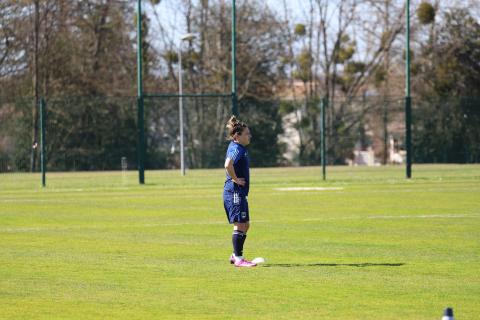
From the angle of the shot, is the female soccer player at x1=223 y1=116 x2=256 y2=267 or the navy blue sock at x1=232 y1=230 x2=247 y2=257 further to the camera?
the female soccer player at x1=223 y1=116 x2=256 y2=267

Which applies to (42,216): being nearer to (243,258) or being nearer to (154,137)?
(243,258)

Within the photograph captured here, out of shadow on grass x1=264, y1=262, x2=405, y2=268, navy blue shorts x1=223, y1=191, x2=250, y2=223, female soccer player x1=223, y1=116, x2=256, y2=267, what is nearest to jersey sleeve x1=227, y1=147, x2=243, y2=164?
female soccer player x1=223, y1=116, x2=256, y2=267

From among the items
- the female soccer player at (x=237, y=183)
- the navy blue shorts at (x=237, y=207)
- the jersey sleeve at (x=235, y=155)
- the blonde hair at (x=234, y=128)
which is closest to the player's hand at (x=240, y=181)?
the female soccer player at (x=237, y=183)

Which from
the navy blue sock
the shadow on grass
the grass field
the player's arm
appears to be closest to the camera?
the grass field

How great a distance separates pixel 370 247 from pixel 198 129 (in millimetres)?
28720

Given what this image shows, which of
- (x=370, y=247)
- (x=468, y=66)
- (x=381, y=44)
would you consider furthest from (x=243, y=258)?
(x=381, y=44)

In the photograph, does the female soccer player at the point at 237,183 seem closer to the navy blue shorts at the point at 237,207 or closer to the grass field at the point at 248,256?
the navy blue shorts at the point at 237,207

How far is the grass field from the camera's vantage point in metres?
10.6

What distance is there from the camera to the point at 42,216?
903 inches

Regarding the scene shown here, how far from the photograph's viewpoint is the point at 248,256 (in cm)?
1493

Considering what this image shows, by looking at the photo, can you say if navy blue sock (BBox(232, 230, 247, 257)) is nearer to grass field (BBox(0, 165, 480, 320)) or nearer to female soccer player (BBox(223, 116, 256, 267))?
female soccer player (BBox(223, 116, 256, 267))

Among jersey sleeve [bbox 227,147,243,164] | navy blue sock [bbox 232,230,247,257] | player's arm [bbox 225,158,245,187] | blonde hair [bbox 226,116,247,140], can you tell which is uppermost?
blonde hair [bbox 226,116,247,140]

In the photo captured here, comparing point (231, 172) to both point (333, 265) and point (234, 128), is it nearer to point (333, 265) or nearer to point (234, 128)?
point (234, 128)

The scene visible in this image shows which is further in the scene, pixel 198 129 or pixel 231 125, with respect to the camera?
pixel 198 129
